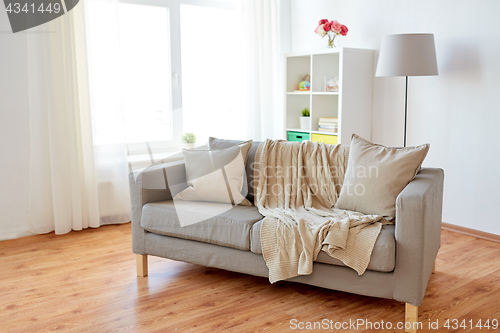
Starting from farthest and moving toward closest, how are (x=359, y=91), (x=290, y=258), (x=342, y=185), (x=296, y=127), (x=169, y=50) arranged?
(x=296, y=127)
(x=169, y=50)
(x=359, y=91)
(x=342, y=185)
(x=290, y=258)

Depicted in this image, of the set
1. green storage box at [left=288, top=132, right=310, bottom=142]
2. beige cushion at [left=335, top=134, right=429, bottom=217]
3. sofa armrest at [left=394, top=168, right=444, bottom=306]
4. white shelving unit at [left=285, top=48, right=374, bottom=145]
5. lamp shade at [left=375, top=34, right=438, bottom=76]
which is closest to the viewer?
sofa armrest at [left=394, top=168, right=444, bottom=306]

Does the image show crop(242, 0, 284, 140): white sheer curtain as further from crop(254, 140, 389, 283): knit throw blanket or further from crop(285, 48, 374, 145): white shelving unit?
crop(254, 140, 389, 283): knit throw blanket

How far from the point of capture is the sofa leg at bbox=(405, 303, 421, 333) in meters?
2.11

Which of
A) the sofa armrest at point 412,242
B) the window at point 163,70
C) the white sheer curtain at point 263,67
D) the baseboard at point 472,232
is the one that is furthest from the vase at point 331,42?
the sofa armrest at point 412,242

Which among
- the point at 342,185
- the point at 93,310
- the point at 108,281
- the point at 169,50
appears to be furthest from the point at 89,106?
the point at 342,185

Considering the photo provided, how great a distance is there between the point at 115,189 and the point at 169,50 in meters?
1.39

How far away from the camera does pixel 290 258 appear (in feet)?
7.56

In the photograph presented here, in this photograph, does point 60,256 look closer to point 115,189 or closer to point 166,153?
point 115,189

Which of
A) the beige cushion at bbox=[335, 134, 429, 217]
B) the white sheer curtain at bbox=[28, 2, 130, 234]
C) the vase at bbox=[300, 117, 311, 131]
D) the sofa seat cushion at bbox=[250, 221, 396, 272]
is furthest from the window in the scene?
the sofa seat cushion at bbox=[250, 221, 396, 272]

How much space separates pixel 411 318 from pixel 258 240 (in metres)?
0.81

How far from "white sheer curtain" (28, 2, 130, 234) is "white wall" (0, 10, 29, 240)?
0.06 metres

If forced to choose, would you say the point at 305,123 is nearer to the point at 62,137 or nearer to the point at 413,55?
the point at 413,55

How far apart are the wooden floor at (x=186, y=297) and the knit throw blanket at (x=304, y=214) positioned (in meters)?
0.25

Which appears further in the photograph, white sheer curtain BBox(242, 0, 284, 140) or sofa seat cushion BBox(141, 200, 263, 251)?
white sheer curtain BBox(242, 0, 284, 140)
